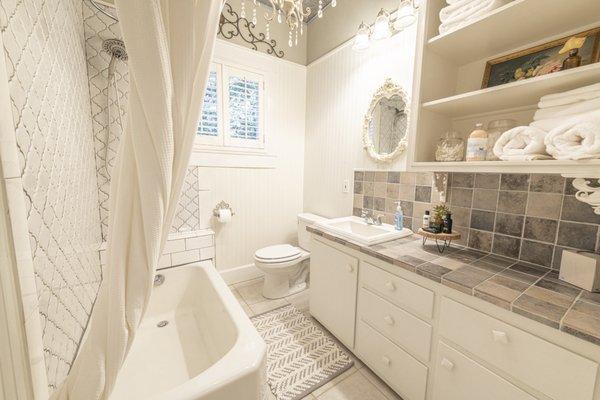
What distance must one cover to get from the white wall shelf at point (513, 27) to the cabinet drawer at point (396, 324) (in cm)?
139

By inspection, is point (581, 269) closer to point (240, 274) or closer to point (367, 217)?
point (367, 217)

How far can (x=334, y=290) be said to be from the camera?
5.32ft

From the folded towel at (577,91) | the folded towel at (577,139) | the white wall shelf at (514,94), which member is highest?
the white wall shelf at (514,94)

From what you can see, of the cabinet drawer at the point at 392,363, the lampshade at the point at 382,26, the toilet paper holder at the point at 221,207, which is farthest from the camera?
the toilet paper holder at the point at 221,207

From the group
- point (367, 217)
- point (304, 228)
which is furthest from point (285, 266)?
point (367, 217)

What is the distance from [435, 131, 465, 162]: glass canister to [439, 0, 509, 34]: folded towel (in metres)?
0.53

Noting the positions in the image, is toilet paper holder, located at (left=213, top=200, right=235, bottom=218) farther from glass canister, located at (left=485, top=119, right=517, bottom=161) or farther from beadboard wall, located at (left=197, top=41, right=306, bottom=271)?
glass canister, located at (left=485, top=119, right=517, bottom=161)

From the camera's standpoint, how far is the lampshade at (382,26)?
1.61 metres

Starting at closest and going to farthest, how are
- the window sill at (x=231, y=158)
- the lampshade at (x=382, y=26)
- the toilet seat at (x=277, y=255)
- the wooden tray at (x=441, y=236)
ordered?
the wooden tray at (x=441, y=236) → the lampshade at (x=382, y=26) → the toilet seat at (x=277, y=255) → the window sill at (x=231, y=158)

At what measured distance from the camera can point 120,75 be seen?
176cm

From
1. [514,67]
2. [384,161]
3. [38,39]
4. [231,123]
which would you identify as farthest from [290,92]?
[38,39]

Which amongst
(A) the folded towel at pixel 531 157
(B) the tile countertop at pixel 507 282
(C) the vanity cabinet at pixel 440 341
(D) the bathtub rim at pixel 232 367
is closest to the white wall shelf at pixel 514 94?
(A) the folded towel at pixel 531 157

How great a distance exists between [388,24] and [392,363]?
2106 millimetres

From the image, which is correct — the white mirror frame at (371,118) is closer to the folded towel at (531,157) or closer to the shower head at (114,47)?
the folded towel at (531,157)
